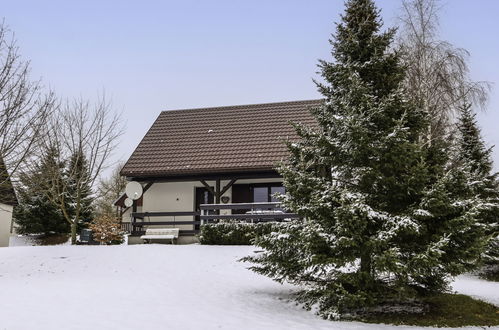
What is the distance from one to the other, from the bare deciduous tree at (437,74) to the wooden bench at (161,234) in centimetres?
1080

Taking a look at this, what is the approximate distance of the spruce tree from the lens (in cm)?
853

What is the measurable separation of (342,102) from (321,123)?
3.16 ft

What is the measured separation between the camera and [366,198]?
9.37 meters

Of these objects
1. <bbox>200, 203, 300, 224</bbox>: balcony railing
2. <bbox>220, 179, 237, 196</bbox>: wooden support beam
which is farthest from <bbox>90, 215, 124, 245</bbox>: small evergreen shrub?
<bbox>200, 203, 300, 224</bbox>: balcony railing

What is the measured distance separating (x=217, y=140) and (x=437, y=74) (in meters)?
9.95

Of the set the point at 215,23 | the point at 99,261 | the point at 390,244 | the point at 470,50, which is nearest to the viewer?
the point at 390,244

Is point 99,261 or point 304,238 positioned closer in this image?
point 304,238

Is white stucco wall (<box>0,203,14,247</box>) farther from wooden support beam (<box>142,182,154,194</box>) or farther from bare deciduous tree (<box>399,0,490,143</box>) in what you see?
bare deciduous tree (<box>399,0,490,143</box>)

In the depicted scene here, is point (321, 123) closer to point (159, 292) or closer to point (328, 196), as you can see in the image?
point (328, 196)

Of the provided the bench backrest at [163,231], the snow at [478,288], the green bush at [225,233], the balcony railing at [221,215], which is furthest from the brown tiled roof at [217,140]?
the snow at [478,288]

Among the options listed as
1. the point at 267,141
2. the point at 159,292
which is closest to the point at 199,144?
the point at 267,141

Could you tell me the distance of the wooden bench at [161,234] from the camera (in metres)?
18.7

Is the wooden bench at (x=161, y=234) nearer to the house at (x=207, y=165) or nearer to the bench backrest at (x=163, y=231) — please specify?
the bench backrest at (x=163, y=231)

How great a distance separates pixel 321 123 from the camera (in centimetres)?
1051
